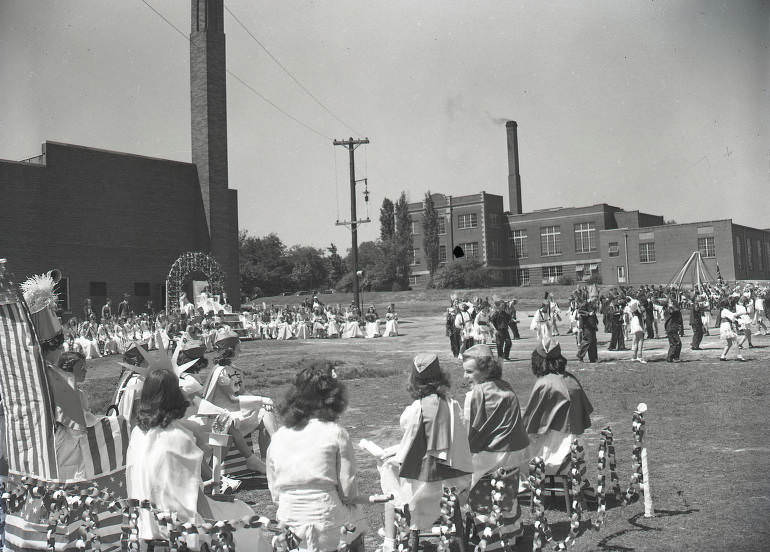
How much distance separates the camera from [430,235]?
2997 inches

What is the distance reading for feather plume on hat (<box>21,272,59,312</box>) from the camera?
217 inches

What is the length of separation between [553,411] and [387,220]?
79.0m

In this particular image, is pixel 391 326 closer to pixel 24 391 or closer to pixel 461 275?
pixel 24 391

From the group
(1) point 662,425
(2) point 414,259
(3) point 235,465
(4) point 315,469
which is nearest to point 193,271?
(1) point 662,425

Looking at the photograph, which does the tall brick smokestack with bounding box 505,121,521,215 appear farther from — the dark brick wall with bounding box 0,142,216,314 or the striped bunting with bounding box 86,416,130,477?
the striped bunting with bounding box 86,416,130,477

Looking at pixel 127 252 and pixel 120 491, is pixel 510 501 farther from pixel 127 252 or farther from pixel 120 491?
pixel 127 252

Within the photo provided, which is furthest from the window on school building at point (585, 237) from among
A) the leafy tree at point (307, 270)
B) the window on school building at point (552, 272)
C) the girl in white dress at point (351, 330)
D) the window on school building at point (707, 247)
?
the girl in white dress at point (351, 330)

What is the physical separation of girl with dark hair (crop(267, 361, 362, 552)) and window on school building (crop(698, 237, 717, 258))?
61.2 m

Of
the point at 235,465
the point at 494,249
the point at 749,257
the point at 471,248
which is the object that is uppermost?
the point at 471,248

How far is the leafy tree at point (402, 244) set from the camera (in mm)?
73562

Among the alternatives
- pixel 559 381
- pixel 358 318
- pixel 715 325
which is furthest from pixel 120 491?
pixel 358 318

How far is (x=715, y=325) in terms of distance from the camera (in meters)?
29.3

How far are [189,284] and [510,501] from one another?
40080mm

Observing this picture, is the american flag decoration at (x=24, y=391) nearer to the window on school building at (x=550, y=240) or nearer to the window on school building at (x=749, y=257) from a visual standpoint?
the window on school building at (x=749, y=257)
